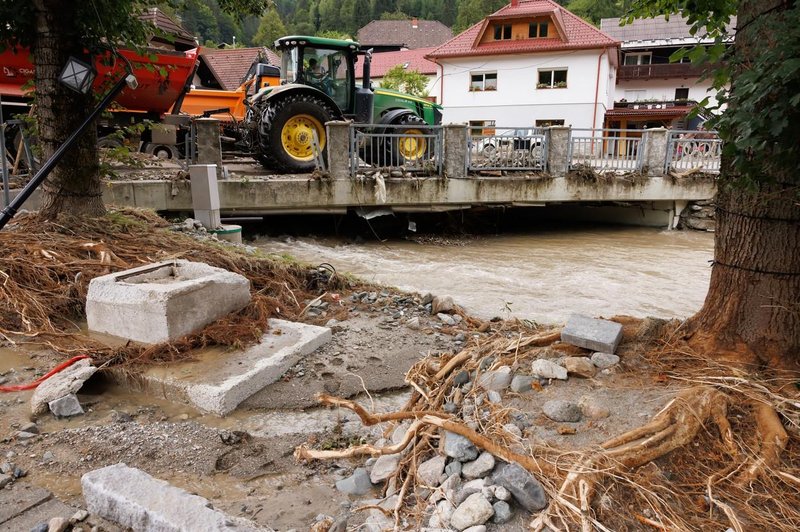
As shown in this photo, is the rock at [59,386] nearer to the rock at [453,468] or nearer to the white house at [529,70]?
the rock at [453,468]

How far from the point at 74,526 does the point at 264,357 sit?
159 cm

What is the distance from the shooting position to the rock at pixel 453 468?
2178 mm

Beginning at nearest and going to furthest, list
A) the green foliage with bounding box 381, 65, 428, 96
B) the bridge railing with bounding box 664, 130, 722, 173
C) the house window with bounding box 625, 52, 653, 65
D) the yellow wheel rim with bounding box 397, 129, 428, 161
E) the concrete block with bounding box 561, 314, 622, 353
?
the concrete block with bounding box 561, 314, 622, 353 → the yellow wheel rim with bounding box 397, 129, 428, 161 → the bridge railing with bounding box 664, 130, 722, 173 → the green foliage with bounding box 381, 65, 428, 96 → the house window with bounding box 625, 52, 653, 65

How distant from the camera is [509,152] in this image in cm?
1148

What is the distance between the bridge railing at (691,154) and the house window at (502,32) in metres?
16.6

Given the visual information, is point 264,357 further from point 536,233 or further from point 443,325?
point 536,233

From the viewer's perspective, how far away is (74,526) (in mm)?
2096

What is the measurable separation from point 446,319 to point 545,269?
468cm

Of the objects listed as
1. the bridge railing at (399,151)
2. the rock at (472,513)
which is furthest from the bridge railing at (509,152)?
the rock at (472,513)

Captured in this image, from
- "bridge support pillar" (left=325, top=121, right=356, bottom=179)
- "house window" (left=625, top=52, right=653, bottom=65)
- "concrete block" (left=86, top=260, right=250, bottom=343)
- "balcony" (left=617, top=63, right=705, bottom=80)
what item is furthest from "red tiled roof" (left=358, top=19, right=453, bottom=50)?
"concrete block" (left=86, top=260, right=250, bottom=343)

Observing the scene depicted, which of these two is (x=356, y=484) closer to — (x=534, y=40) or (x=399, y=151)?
(x=399, y=151)

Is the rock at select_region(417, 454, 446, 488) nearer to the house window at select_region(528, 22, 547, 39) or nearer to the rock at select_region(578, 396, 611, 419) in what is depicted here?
the rock at select_region(578, 396, 611, 419)

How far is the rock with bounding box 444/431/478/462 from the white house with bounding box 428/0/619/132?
25.4 m

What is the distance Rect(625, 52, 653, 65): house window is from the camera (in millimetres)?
32844
